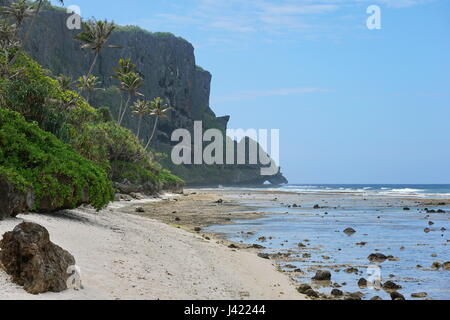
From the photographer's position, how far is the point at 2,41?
49.3 metres

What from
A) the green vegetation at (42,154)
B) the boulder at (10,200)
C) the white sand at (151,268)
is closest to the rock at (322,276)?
the white sand at (151,268)

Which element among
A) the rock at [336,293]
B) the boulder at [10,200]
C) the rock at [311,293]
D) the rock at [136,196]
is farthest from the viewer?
the rock at [136,196]

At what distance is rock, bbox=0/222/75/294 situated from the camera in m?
9.76

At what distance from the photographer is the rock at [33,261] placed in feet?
32.0

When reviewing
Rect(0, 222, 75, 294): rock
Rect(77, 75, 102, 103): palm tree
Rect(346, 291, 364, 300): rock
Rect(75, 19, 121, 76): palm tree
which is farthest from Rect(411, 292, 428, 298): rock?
Rect(75, 19, 121, 76): palm tree

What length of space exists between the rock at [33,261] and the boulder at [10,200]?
17.6ft

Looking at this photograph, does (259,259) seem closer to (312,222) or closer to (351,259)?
(351,259)

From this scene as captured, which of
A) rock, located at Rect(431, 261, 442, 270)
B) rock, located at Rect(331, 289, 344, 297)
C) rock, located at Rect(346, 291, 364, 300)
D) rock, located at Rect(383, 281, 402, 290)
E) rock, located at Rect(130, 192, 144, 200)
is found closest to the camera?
rock, located at Rect(346, 291, 364, 300)

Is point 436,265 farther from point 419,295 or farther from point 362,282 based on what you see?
point 419,295

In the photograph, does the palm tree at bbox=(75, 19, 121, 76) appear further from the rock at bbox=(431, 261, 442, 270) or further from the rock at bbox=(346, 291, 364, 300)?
the rock at bbox=(346, 291, 364, 300)

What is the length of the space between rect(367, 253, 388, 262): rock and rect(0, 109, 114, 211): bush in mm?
12000

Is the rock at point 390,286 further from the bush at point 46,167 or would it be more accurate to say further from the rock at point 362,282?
the bush at point 46,167
